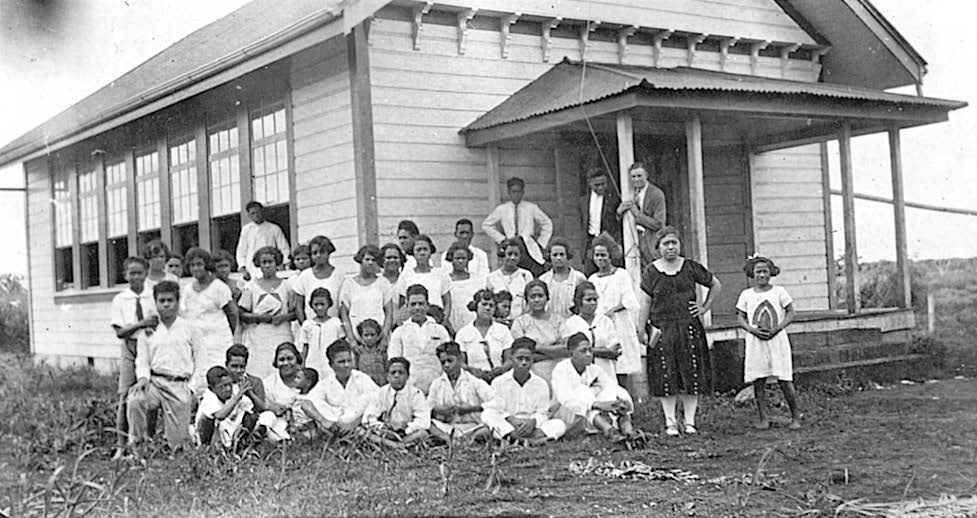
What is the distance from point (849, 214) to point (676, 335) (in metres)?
4.34

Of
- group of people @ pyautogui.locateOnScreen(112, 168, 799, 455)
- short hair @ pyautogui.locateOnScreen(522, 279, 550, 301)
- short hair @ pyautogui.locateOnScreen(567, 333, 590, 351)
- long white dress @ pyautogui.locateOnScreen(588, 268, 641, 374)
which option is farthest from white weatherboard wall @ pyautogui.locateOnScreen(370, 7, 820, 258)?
short hair @ pyautogui.locateOnScreen(567, 333, 590, 351)

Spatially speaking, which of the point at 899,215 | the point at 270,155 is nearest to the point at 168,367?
the point at 270,155

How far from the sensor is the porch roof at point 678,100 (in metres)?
9.39

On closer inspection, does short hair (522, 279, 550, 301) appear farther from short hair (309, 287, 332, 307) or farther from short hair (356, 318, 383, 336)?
short hair (309, 287, 332, 307)

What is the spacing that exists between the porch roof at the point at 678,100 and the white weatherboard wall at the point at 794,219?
5.67 feet

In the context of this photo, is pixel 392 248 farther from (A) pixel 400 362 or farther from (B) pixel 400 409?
(B) pixel 400 409

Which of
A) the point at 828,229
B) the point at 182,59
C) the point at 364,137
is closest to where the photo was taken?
the point at 364,137

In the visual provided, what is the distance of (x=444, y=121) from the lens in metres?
10.7

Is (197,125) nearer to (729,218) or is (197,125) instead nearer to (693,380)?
(729,218)

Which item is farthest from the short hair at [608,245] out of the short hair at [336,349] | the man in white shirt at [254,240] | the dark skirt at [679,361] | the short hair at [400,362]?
the man in white shirt at [254,240]

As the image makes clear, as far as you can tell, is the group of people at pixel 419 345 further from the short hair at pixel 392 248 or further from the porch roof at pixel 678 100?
the porch roof at pixel 678 100

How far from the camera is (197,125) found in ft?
42.3

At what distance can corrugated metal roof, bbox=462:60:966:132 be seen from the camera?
374 inches

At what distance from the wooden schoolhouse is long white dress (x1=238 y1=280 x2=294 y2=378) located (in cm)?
181
